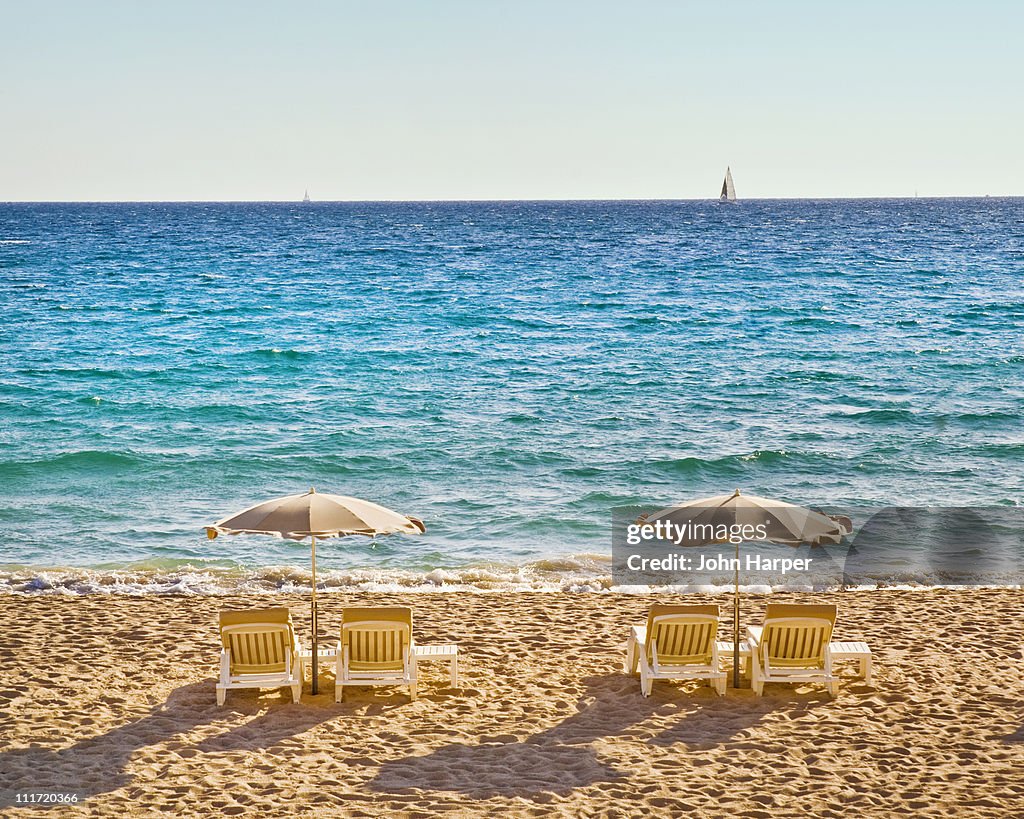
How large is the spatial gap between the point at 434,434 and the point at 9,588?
10883 millimetres

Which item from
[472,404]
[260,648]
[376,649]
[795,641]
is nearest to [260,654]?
[260,648]

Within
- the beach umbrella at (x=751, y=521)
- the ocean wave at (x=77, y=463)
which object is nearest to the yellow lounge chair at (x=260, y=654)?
the beach umbrella at (x=751, y=521)

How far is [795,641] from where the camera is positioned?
9.57 metres

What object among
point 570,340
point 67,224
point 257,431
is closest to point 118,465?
point 257,431

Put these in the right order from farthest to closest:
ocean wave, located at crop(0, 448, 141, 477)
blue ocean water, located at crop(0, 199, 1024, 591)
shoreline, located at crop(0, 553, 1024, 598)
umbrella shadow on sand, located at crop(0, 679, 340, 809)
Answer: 1. ocean wave, located at crop(0, 448, 141, 477)
2. blue ocean water, located at crop(0, 199, 1024, 591)
3. shoreline, located at crop(0, 553, 1024, 598)
4. umbrella shadow on sand, located at crop(0, 679, 340, 809)

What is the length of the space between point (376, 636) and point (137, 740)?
2.07 m

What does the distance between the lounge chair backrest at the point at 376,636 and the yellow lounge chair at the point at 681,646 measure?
2.12m

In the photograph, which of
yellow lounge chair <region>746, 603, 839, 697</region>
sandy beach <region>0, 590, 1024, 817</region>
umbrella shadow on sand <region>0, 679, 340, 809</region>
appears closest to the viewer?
sandy beach <region>0, 590, 1024, 817</region>

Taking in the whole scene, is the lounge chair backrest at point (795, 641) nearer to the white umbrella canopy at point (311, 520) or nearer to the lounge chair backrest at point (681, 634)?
the lounge chair backrest at point (681, 634)

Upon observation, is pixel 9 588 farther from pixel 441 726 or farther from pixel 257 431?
pixel 257 431

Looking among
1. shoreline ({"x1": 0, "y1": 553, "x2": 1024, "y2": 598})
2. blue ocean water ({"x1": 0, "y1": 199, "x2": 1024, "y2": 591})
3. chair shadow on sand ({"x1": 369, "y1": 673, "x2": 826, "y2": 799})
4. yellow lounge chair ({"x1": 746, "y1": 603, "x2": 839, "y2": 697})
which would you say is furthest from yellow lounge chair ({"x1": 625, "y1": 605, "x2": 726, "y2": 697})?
blue ocean water ({"x1": 0, "y1": 199, "x2": 1024, "y2": 591})

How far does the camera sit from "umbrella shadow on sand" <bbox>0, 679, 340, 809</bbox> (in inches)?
307

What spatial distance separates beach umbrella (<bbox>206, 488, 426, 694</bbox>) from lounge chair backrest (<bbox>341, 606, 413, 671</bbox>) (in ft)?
2.47

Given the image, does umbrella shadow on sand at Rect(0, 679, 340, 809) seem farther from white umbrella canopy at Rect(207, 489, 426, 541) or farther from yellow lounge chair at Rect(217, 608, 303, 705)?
white umbrella canopy at Rect(207, 489, 426, 541)
